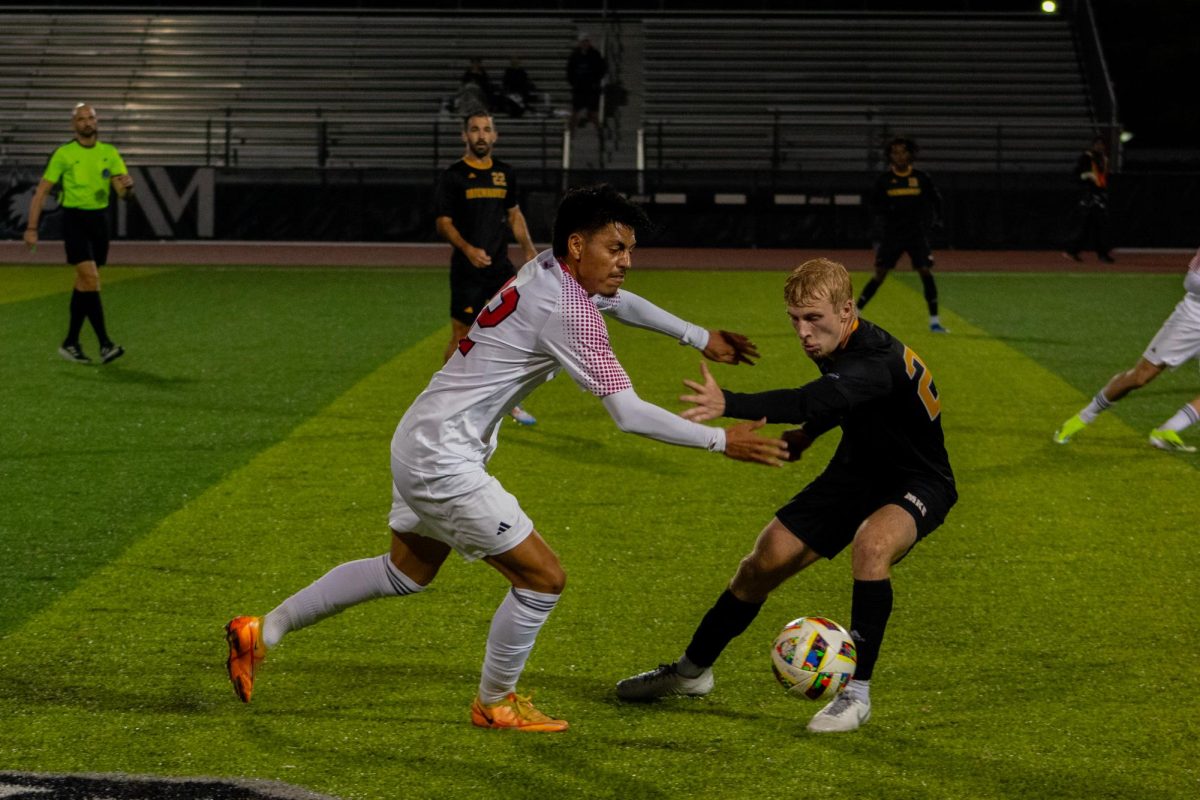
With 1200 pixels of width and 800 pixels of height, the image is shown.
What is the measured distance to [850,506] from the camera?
5605 millimetres

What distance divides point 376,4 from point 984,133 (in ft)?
50.6

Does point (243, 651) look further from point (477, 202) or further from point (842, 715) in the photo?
point (477, 202)

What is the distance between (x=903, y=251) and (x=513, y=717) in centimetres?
1339

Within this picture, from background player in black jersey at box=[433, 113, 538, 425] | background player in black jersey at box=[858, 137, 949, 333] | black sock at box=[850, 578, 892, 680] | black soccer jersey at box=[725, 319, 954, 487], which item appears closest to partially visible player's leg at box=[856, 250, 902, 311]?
background player in black jersey at box=[858, 137, 949, 333]

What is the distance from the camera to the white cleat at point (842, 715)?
5.41 meters

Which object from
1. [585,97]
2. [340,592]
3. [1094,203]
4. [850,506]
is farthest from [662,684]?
[585,97]

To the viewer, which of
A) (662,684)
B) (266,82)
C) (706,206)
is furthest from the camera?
(266,82)

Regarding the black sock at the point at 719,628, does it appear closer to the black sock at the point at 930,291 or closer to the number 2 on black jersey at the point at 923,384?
the number 2 on black jersey at the point at 923,384

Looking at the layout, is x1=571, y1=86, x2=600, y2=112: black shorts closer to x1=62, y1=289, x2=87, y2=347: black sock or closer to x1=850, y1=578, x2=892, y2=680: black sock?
x1=62, y1=289, x2=87, y2=347: black sock

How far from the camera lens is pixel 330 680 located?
5992 millimetres

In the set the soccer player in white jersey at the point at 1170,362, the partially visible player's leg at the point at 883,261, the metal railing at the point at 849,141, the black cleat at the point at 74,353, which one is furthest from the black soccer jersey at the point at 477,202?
the metal railing at the point at 849,141

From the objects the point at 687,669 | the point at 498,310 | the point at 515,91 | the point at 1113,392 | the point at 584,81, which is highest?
the point at 584,81

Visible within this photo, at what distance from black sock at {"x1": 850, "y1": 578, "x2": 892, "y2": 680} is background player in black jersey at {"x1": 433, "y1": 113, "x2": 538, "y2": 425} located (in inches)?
259

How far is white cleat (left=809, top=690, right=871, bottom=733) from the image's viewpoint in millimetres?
5414
